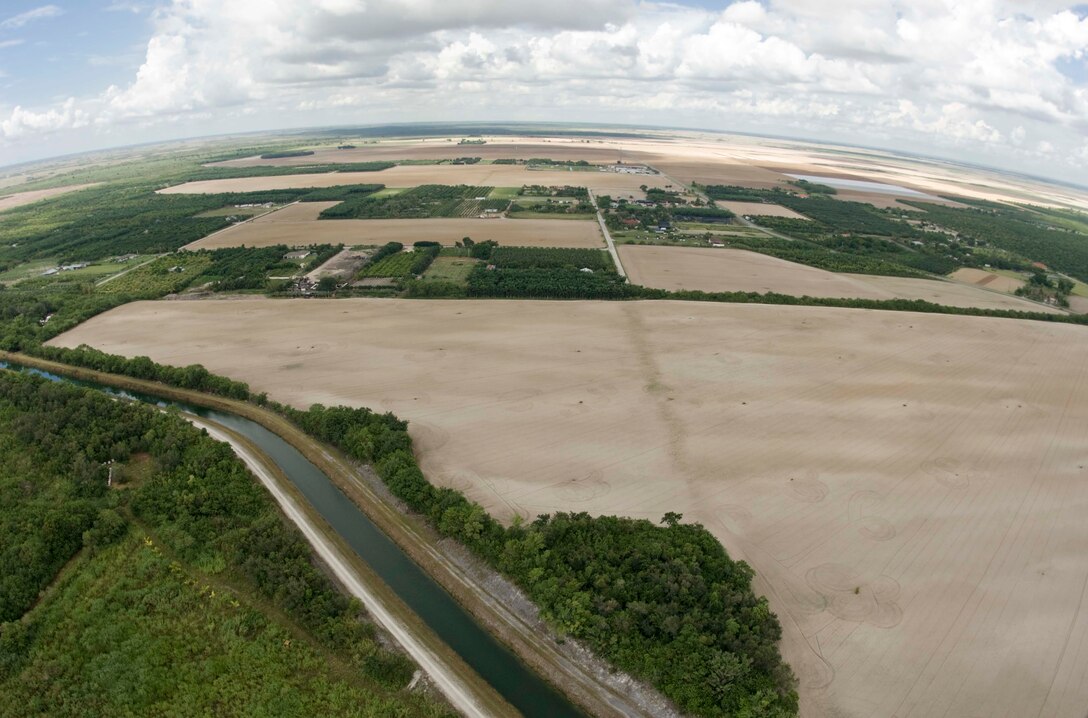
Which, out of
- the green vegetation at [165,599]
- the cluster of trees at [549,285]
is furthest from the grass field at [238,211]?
the green vegetation at [165,599]

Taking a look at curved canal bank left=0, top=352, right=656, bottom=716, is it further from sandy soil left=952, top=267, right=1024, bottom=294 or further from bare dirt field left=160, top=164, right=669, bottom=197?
bare dirt field left=160, top=164, right=669, bottom=197

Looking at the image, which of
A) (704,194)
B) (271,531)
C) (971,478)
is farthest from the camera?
(704,194)

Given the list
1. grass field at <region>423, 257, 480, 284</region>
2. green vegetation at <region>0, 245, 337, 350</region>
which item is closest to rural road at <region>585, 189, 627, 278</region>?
grass field at <region>423, 257, 480, 284</region>

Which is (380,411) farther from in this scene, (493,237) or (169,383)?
(493,237)

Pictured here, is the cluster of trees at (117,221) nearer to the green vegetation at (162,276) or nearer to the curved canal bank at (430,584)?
the green vegetation at (162,276)

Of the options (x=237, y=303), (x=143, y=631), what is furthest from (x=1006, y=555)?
(x=237, y=303)

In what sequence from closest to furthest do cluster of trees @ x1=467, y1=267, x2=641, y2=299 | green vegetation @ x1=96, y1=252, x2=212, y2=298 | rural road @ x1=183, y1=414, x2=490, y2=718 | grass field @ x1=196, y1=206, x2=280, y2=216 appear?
rural road @ x1=183, y1=414, x2=490, y2=718
cluster of trees @ x1=467, y1=267, x2=641, y2=299
green vegetation @ x1=96, y1=252, x2=212, y2=298
grass field @ x1=196, y1=206, x2=280, y2=216

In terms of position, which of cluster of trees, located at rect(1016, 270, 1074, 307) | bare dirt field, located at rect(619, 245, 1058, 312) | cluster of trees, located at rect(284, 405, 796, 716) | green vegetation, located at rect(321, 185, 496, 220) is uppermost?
green vegetation, located at rect(321, 185, 496, 220)
